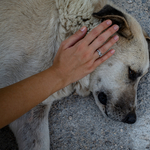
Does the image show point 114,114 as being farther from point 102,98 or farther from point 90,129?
point 90,129

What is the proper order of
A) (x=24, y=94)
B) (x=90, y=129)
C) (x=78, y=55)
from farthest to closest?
(x=90, y=129) → (x=78, y=55) → (x=24, y=94)

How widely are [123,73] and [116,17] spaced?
0.67 meters

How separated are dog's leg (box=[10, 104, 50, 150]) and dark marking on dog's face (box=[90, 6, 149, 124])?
90 cm

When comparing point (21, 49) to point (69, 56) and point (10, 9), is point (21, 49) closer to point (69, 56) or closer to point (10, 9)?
point (10, 9)

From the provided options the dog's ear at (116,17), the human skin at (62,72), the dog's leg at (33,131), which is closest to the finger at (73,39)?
the human skin at (62,72)

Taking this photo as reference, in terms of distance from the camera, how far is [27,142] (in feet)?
7.07

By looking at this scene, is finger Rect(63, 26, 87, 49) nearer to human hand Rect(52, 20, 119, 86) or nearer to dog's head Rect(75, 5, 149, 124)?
human hand Rect(52, 20, 119, 86)

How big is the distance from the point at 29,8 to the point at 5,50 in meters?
0.55

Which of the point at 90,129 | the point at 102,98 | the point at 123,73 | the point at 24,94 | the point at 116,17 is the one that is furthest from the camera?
the point at 90,129

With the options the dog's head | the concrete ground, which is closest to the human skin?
the dog's head

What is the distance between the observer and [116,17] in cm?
173

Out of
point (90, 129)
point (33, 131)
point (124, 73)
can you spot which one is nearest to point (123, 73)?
point (124, 73)

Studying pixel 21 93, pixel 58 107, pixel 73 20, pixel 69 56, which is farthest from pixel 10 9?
pixel 58 107

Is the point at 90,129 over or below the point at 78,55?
below
